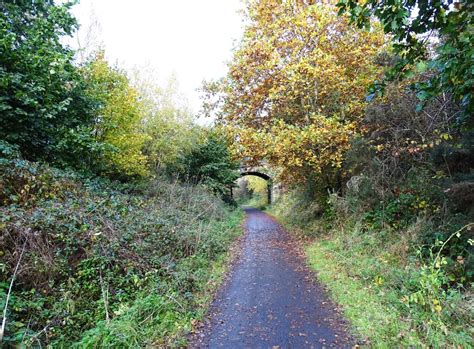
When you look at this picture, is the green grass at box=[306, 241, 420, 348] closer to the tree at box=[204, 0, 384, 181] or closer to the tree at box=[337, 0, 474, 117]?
the tree at box=[337, 0, 474, 117]

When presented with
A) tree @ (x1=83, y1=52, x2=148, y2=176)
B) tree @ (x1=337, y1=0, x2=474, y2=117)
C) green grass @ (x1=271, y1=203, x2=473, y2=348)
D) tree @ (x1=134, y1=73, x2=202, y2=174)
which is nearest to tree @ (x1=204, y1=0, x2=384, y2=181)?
green grass @ (x1=271, y1=203, x2=473, y2=348)

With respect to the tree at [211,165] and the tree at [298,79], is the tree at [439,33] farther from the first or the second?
the tree at [211,165]

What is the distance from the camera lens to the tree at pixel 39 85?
798cm

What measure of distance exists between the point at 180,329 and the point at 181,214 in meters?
5.87

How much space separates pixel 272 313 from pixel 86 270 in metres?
3.39

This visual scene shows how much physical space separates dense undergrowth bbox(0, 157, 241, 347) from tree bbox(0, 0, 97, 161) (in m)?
2.24

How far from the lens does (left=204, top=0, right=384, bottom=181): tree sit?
905cm

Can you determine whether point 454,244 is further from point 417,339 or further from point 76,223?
point 76,223

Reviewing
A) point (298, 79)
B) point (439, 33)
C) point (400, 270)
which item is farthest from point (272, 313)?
point (298, 79)

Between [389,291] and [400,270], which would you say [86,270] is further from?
[400,270]

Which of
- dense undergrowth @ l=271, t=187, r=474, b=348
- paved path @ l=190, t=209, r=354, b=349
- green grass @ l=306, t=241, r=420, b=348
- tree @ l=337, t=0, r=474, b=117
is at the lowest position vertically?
paved path @ l=190, t=209, r=354, b=349

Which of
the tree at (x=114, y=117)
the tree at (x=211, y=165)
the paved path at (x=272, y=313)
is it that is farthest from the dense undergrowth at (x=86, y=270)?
the tree at (x=211, y=165)

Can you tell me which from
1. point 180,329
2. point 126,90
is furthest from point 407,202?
point 126,90

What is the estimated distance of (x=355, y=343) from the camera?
13.5ft
